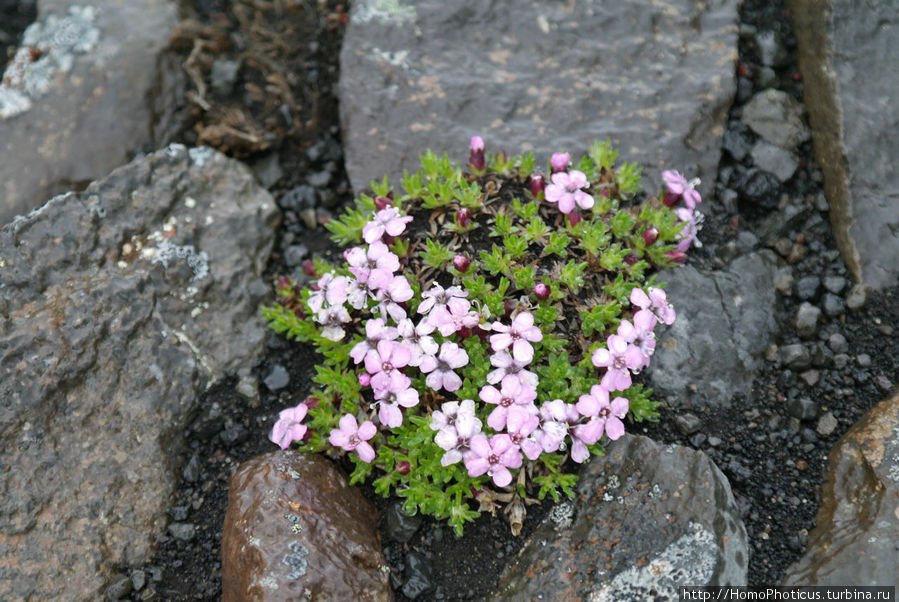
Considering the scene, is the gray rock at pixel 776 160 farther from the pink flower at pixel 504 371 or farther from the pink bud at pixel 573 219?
the pink flower at pixel 504 371

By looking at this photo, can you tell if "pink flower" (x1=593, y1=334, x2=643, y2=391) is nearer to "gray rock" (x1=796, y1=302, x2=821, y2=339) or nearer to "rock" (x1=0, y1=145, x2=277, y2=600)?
"gray rock" (x1=796, y1=302, x2=821, y2=339)

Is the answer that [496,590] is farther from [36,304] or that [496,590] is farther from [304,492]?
[36,304]

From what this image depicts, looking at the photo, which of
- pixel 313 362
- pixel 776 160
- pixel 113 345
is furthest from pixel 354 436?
pixel 776 160

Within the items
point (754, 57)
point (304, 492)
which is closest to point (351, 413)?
point (304, 492)

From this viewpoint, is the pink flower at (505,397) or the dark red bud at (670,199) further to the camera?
the dark red bud at (670,199)

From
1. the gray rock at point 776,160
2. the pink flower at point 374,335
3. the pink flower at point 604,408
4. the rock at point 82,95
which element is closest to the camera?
the pink flower at point 604,408

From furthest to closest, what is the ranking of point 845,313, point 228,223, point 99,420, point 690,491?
point 228,223 → point 845,313 → point 99,420 → point 690,491

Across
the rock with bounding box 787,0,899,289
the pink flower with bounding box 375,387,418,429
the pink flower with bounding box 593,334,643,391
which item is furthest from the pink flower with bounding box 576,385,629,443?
the rock with bounding box 787,0,899,289

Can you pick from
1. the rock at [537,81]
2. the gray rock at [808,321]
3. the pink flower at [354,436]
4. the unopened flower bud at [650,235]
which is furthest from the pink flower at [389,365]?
the gray rock at [808,321]
